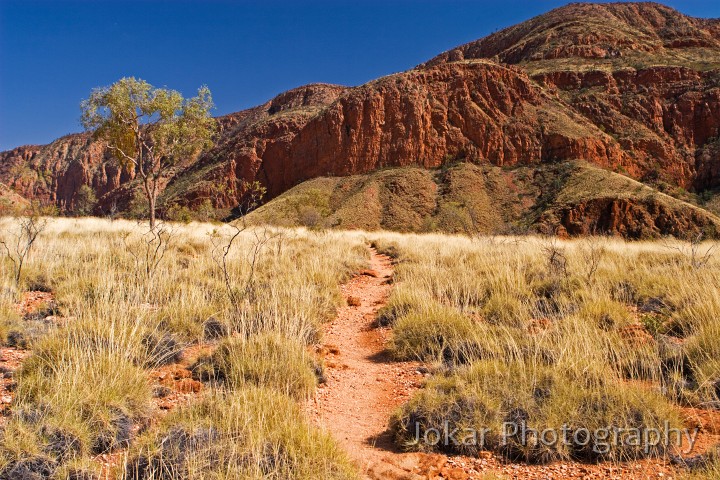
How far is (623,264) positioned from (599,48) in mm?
90319

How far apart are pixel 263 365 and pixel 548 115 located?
72.5m

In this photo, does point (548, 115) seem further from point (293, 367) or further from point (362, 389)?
point (293, 367)

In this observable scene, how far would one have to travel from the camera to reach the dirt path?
3133 mm

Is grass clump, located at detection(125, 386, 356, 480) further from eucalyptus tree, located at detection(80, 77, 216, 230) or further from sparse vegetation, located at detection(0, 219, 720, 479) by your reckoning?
eucalyptus tree, located at detection(80, 77, 216, 230)

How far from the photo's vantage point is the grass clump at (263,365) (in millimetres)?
3754

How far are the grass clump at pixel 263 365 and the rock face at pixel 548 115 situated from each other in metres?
60.1

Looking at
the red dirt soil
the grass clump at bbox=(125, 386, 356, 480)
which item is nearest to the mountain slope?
the red dirt soil

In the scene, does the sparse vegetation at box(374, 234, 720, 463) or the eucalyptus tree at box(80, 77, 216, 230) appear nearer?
the sparse vegetation at box(374, 234, 720, 463)

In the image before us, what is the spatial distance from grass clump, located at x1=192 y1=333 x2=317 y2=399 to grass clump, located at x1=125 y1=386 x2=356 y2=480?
63cm

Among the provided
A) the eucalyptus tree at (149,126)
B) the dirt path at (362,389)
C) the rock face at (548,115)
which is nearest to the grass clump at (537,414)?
the dirt path at (362,389)

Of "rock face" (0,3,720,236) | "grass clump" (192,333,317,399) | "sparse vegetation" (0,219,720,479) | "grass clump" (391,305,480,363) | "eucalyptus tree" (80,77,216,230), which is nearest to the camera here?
"sparse vegetation" (0,219,720,479)

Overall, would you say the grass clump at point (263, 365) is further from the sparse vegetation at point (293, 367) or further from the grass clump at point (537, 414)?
the grass clump at point (537, 414)

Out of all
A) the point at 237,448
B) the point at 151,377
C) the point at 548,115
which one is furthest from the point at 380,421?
the point at 548,115

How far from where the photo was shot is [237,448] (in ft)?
8.36
